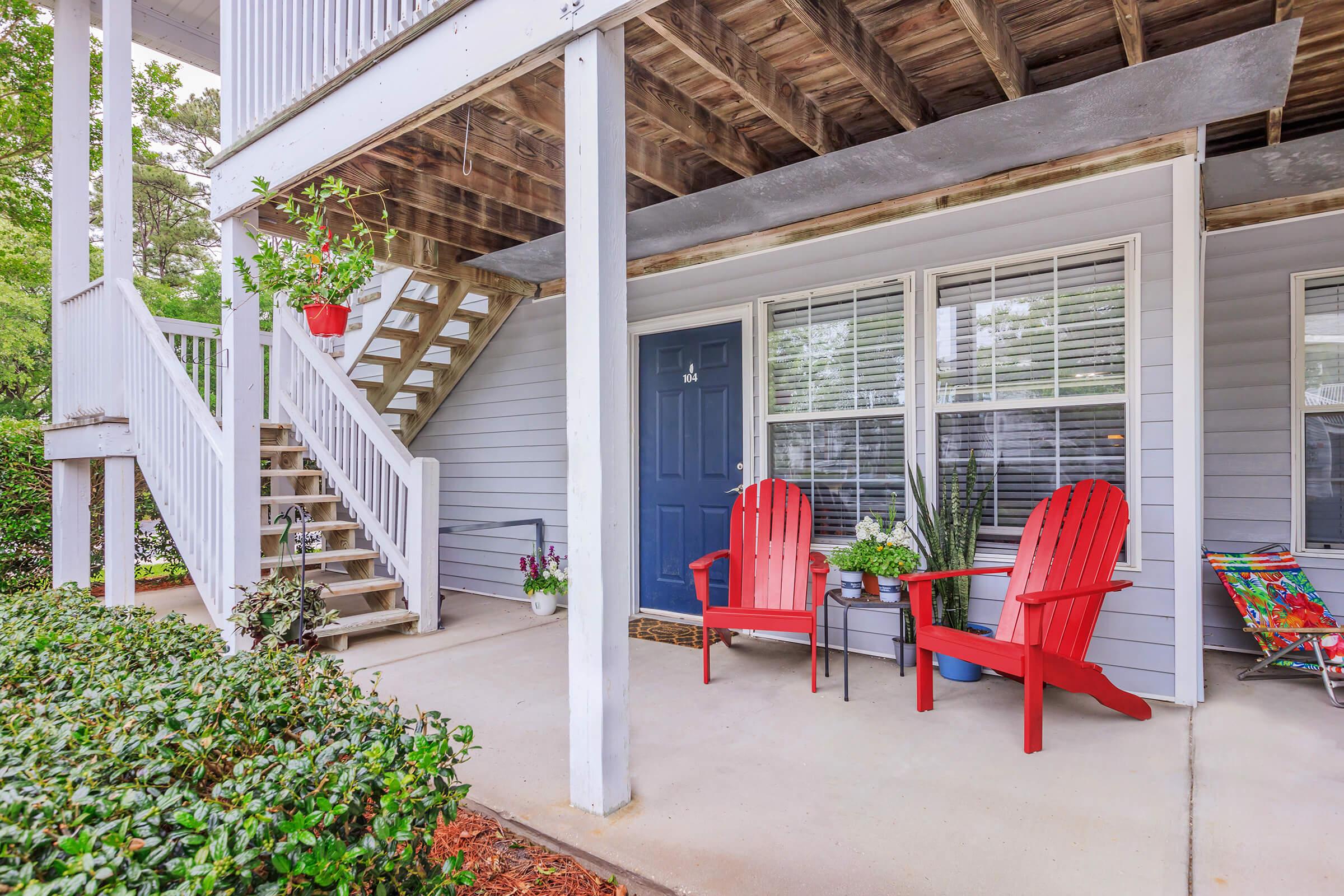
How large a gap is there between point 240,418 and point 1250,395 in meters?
5.18

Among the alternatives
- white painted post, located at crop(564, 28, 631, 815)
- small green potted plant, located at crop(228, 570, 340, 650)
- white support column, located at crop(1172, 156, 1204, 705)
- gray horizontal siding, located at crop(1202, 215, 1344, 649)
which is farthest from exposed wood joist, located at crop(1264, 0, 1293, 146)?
small green potted plant, located at crop(228, 570, 340, 650)

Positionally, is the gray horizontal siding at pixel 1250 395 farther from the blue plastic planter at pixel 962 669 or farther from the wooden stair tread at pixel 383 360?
the wooden stair tread at pixel 383 360

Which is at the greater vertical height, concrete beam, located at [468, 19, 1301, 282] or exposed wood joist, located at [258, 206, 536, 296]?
concrete beam, located at [468, 19, 1301, 282]

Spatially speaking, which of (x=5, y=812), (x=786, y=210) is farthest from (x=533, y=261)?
(x=5, y=812)

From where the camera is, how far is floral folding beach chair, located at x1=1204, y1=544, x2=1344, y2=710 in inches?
127

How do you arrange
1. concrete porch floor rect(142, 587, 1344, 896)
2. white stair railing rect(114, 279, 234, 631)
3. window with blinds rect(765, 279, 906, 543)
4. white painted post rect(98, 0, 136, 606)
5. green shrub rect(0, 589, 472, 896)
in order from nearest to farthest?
green shrub rect(0, 589, 472, 896) → concrete porch floor rect(142, 587, 1344, 896) → white stair railing rect(114, 279, 234, 631) → window with blinds rect(765, 279, 906, 543) → white painted post rect(98, 0, 136, 606)

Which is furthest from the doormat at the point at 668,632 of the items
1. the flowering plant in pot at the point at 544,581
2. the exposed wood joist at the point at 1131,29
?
the exposed wood joist at the point at 1131,29

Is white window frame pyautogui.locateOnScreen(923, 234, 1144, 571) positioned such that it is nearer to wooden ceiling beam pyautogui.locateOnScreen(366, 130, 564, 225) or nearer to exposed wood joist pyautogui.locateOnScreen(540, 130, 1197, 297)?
exposed wood joist pyautogui.locateOnScreen(540, 130, 1197, 297)

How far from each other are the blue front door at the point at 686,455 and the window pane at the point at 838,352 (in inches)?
11.5

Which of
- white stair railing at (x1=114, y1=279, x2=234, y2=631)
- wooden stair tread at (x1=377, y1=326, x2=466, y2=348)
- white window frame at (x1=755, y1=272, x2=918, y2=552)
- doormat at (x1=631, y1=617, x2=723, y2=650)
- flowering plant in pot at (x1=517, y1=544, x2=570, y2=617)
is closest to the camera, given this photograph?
white stair railing at (x1=114, y1=279, x2=234, y2=631)

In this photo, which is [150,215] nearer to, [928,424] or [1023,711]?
[928,424]

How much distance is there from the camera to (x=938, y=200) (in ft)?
12.0

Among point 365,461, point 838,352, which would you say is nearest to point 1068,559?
point 838,352

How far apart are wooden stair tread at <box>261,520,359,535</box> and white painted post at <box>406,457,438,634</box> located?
0.44 m
